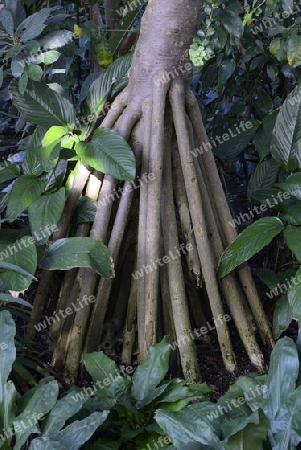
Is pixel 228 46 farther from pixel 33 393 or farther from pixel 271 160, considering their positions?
pixel 33 393

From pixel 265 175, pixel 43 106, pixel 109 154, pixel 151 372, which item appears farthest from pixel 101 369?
pixel 265 175

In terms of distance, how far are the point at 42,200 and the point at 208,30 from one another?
4.03ft

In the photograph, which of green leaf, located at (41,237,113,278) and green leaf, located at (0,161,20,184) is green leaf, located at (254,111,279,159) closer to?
green leaf, located at (41,237,113,278)

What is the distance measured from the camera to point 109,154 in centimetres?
294

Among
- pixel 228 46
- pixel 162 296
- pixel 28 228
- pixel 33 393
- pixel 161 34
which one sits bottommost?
pixel 162 296

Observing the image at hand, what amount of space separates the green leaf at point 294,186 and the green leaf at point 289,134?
0.74ft

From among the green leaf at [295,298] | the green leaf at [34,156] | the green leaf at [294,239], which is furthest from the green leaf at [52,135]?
the green leaf at [295,298]

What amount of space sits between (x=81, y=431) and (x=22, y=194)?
4.15 ft

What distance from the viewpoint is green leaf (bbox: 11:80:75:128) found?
323 centimetres

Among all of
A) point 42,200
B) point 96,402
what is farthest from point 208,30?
point 96,402

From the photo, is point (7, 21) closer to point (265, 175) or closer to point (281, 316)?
point (265, 175)

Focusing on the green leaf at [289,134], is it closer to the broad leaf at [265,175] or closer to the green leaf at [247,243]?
the broad leaf at [265,175]

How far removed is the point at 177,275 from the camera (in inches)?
122

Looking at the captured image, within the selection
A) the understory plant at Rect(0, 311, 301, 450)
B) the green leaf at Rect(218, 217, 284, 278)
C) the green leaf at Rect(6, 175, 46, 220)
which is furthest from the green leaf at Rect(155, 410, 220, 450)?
the green leaf at Rect(6, 175, 46, 220)
